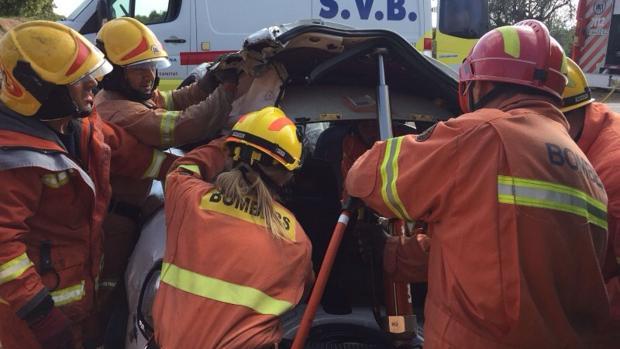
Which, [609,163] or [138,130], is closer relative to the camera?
[609,163]

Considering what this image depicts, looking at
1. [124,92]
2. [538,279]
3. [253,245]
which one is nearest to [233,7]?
[124,92]

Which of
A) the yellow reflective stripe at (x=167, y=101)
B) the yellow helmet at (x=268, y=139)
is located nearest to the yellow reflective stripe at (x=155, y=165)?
the yellow reflective stripe at (x=167, y=101)

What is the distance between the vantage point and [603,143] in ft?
7.23

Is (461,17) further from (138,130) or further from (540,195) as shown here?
(540,195)

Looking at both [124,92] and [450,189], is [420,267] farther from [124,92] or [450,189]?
[124,92]

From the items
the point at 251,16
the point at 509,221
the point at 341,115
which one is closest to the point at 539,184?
the point at 509,221

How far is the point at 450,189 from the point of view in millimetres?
1714

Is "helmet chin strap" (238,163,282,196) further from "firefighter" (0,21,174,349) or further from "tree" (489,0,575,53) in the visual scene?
"tree" (489,0,575,53)

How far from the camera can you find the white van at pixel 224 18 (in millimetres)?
6520

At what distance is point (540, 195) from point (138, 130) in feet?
6.19

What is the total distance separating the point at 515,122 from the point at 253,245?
3.08 feet

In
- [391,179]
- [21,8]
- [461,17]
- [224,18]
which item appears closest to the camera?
[391,179]

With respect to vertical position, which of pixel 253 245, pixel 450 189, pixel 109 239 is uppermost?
pixel 450 189

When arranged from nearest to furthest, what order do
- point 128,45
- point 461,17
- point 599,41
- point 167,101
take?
point 128,45
point 167,101
point 461,17
point 599,41
